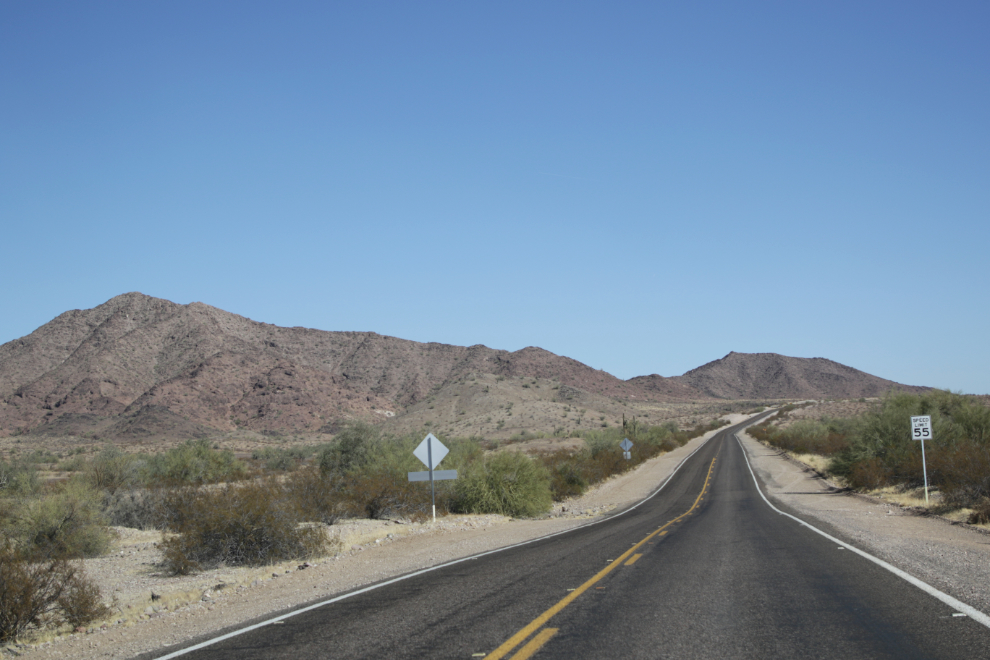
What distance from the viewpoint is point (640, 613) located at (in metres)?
7.75

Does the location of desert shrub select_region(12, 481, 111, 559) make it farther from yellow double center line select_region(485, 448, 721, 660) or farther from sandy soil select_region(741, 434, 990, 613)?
sandy soil select_region(741, 434, 990, 613)

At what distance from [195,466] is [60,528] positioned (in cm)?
2058

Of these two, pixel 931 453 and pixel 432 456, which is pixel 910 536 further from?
pixel 931 453

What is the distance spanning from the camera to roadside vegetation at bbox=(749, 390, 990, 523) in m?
21.0

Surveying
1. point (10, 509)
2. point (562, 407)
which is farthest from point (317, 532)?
point (562, 407)

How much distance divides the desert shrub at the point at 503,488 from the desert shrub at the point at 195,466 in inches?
629

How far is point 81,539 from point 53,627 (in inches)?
353

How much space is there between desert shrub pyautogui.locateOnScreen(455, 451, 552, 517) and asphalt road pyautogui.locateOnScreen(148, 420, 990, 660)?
1245 centimetres

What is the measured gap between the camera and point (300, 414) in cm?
9825

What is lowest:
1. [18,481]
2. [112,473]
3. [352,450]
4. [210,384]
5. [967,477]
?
[967,477]

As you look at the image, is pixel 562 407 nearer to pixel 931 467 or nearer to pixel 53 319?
pixel 931 467

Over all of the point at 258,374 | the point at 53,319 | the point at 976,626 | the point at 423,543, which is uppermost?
the point at 53,319

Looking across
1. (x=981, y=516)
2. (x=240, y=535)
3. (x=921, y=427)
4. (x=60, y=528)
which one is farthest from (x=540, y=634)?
(x=921, y=427)

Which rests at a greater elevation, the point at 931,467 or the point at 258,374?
the point at 258,374
